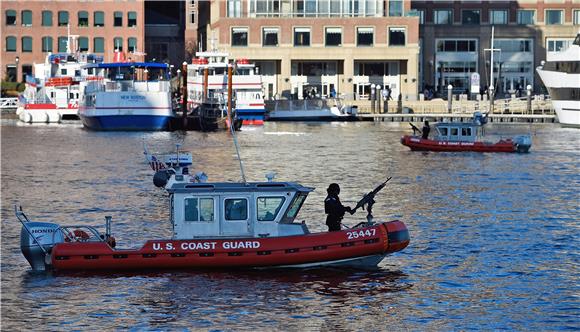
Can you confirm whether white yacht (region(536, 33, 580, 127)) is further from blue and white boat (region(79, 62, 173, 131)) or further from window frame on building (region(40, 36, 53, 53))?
window frame on building (region(40, 36, 53, 53))

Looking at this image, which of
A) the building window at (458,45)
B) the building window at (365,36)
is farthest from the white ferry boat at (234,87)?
the building window at (458,45)

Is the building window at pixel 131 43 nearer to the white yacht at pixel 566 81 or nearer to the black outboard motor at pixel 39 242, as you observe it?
the white yacht at pixel 566 81

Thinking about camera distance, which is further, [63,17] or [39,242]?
[63,17]

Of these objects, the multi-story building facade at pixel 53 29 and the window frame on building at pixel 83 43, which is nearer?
the window frame on building at pixel 83 43

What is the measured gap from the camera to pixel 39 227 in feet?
127

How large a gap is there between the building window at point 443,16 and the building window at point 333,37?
19968mm

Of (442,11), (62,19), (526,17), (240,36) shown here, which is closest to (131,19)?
(62,19)

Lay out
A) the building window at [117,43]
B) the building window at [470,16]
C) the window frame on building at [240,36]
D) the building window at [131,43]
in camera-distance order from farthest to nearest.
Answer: the building window at [131,43]
the building window at [117,43]
the building window at [470,16]
the window frame on building at [240,36]

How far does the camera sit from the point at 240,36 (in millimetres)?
154625

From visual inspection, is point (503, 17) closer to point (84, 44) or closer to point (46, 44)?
point (84, 44)

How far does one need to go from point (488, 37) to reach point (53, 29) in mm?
53673

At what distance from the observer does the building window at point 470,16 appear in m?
170

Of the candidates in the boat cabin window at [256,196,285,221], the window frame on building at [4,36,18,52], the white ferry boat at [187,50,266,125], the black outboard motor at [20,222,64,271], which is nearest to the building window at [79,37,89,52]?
the window frame on building at [4,36,18,52]

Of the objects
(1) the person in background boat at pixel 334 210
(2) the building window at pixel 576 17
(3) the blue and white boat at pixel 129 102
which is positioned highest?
(2) the building window at pixel 576 17
